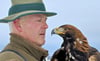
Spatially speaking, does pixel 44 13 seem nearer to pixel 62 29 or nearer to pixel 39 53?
pixel 39 53

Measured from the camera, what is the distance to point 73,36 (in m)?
4.54

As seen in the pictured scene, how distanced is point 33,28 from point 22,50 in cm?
26

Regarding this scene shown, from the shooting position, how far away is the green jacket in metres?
2.75

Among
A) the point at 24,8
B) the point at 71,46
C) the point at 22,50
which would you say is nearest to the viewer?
the point at 22,50

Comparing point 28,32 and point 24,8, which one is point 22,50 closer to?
point 28,32

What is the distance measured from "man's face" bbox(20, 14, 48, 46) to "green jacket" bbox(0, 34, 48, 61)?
7cm

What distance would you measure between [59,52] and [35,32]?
1.48 meters

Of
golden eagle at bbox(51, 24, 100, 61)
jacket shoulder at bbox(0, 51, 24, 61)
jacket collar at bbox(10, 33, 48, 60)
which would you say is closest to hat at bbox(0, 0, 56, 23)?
jacket collar at bbox(10, 33, 48, 60)

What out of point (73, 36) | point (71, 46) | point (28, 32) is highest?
point (28, 32)

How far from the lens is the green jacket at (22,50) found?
2752mm

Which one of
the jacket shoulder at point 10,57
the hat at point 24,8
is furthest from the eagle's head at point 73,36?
the jacket shoulder at point 10,57

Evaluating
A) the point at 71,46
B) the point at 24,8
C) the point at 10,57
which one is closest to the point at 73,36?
the point at 71,46

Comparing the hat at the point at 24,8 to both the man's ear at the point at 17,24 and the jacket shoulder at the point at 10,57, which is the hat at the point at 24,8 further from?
the jacket shoulder at the point at 10,57

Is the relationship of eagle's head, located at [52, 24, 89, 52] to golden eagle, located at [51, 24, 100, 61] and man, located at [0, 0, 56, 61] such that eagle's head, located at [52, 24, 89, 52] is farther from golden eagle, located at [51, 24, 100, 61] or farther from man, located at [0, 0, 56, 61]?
man, located at [0, 0, 56, 61]
